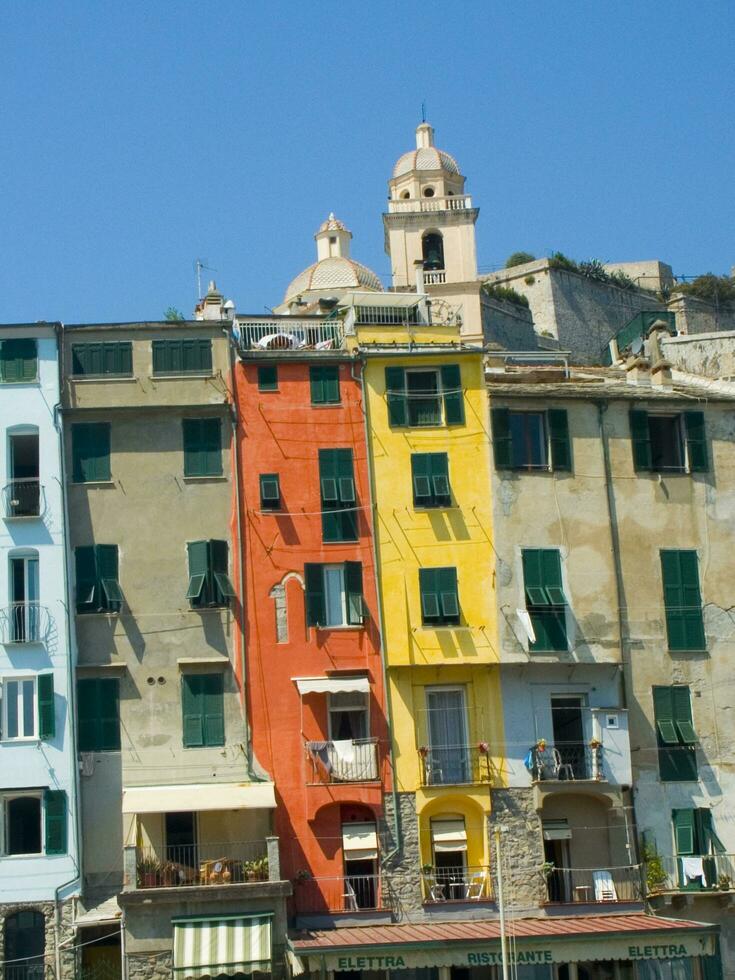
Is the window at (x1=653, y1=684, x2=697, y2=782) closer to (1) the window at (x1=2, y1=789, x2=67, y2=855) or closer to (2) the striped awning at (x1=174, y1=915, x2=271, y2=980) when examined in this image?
(2) the striped awning at (x1=174, y1=915, x2=271, y2=980)

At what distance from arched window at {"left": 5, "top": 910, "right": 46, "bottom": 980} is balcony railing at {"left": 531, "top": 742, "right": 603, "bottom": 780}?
1283 cm

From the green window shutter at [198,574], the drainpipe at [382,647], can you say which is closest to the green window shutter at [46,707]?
the green window shutter at [198,574]

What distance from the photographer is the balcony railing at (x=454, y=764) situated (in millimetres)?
46031

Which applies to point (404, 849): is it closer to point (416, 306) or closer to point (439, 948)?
point (439, 948)

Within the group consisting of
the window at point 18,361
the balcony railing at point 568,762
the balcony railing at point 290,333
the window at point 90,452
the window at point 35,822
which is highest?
the balcony railing at point 290,333

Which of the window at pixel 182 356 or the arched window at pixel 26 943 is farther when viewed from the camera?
the window at pixel 182 356

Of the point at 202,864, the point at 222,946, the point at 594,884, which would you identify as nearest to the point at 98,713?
the point at 202,864

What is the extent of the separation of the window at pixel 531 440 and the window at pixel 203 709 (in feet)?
31.7

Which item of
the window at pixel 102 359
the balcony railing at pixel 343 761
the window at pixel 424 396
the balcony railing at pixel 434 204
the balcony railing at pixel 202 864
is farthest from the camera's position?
the balcony railing at pixel 434 204

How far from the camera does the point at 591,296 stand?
11019 cm

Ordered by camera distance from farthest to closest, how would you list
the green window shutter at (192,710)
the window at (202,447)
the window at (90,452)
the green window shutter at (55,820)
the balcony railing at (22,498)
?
the window at (202,447)
the window at (90,452)
the balcony railing at (22,498)
the green window shutter at (192,710)
the green window shutter at (55,820)

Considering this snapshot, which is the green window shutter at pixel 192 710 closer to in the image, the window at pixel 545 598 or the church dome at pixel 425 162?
the window at pixel 545 598

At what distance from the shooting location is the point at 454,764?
46375 millimetres

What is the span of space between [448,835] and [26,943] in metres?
10.7
